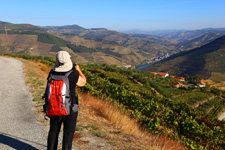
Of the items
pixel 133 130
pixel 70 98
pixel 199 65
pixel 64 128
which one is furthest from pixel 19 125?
pixel 199 65

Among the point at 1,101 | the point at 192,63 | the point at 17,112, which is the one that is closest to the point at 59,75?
the point at 17,112

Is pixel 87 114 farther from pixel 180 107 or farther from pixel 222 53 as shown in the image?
pixel 222 53

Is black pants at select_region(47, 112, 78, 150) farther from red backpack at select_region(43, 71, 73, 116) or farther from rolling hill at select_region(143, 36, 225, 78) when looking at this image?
rolling hill at select_region(143, 36, 225, 78)

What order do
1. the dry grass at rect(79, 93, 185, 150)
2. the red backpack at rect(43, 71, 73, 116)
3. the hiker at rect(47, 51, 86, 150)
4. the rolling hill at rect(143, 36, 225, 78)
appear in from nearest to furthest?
Answer: the red backpack at rect(43, 71, 73, 116) → the hiker at rect(47, 51, 86, 150) → the dry grass at rect(79, 93, 185, 150) → the rolling hill at rect(143, 36, 225, 78)

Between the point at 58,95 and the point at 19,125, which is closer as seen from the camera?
the point at 58,95

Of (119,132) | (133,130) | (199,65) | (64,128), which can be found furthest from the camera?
(199,65)

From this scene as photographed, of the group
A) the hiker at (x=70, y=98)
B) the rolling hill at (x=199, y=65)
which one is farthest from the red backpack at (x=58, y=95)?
the rolling hill at (x=199, y=65)

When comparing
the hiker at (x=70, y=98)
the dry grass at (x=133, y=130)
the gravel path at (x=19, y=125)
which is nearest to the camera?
the hiker at (x=70, y=98)

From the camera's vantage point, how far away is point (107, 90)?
13234mm

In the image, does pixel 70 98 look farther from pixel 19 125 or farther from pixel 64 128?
pixel 19 125

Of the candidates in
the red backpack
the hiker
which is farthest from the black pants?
the red backpack

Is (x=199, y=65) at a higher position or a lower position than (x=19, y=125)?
lower

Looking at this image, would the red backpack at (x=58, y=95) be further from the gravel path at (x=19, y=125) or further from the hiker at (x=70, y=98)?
the gravel path at (x=19, y=125)

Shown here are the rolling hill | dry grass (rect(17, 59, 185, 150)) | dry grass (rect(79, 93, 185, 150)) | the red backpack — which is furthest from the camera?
the rolling hill
